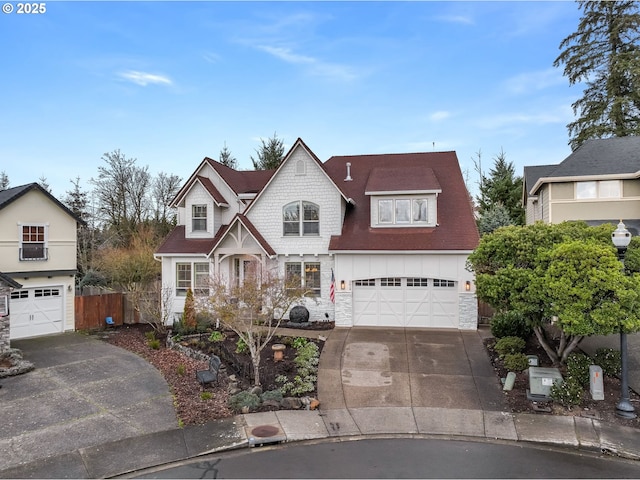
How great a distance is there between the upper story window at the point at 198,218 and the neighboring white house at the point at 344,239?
0.05 m

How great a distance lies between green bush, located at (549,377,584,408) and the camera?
9273mm

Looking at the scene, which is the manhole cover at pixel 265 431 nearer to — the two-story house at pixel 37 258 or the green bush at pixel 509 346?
the green bush at pixel 509 346

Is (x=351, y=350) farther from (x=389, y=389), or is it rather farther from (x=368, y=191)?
(x=368, y=191)

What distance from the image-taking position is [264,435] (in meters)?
8.03

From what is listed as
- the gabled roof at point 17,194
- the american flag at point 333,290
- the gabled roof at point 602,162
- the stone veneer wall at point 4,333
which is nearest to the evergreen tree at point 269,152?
the gabled roof at point 17,194

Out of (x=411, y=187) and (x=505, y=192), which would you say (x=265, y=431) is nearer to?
(x=411, y=187)

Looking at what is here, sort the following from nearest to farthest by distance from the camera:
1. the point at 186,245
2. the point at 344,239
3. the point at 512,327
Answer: the point at 512,327, the point at 344,239, the point at 186,245

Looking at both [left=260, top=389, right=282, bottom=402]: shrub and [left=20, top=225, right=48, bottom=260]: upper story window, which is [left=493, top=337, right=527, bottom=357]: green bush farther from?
[left=20, top=225, right=48, bottom=260]: upper story window

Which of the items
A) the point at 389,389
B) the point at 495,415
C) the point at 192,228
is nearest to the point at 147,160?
the point at 192,228

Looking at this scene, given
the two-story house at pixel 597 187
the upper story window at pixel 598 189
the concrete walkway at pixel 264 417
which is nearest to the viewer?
the concrete walkway at pixel 264 417

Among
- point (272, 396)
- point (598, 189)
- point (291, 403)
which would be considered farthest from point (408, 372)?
point (598, 189)

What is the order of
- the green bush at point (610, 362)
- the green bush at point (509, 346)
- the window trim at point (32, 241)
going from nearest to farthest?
the green bush at point (610, 362) → the green bush at point (509, 346) → the window trim at point (32, 241)

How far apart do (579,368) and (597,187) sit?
1197 centimetres

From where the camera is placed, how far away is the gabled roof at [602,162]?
17.9 metres
